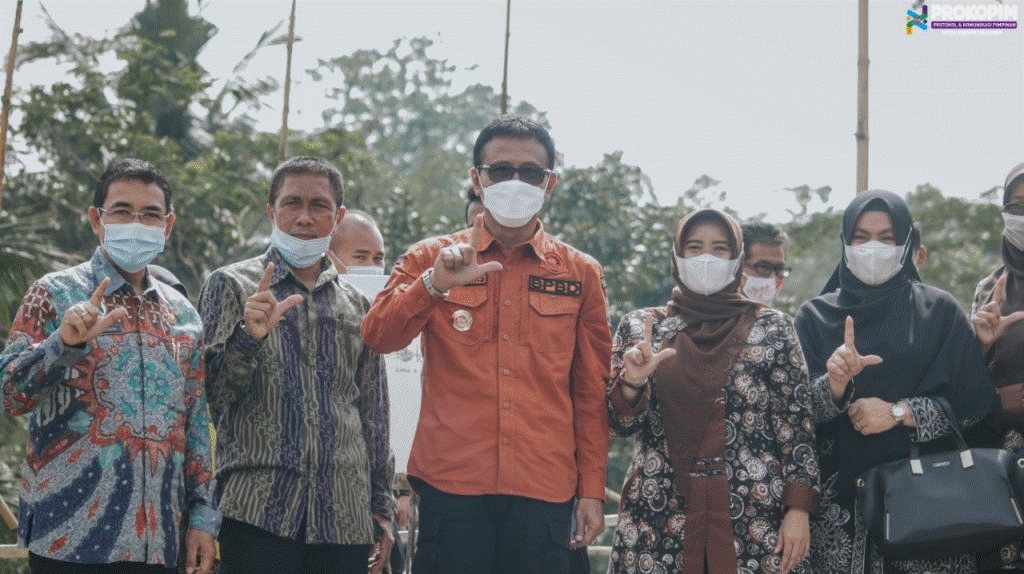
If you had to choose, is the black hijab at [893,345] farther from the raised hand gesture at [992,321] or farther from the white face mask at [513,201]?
the white face mask at [513,201]

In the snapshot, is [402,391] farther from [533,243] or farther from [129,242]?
[129,242]

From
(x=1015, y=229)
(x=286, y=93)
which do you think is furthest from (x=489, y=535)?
(x=286, y=93)

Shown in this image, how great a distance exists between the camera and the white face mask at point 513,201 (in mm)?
4449

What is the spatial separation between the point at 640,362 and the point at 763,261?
2.26 metres

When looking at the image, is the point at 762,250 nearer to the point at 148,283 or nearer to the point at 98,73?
the point at 148,283

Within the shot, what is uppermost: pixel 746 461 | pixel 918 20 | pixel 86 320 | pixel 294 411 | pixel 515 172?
pixel 918 20

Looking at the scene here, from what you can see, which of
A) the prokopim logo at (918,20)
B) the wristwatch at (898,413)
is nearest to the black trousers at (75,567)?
the wristwatch at (898,413)

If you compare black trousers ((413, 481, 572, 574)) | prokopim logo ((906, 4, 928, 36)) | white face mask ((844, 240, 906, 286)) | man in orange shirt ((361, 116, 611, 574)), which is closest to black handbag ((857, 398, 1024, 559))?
white face mask ((844, 240, 906, 286))

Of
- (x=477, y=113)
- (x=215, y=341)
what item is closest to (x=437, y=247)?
(x=215, y=341)

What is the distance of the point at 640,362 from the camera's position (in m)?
4.51

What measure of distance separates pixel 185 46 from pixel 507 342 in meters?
18.7

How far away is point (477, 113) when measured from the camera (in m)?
45.3

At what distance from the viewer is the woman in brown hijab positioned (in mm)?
4633

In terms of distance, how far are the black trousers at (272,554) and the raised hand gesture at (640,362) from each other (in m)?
Answer: 1.11
